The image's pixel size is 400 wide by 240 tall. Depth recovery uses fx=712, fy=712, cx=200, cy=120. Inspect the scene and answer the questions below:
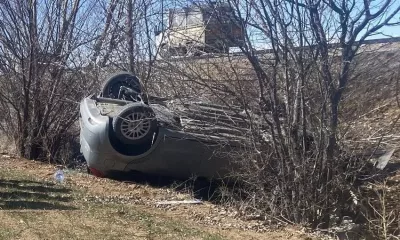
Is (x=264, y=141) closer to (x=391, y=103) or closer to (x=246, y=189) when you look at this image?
(x=246, y=189)

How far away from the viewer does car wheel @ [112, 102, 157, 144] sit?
8.89m

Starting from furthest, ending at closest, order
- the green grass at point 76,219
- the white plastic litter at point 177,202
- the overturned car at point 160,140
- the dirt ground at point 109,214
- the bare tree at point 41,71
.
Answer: the bare tree at point 41,71 → the overturned car at point 160,140 → the white plastic litter at point 177,202 → the dirt ground at point 109,214 → the green grass at point 76,219

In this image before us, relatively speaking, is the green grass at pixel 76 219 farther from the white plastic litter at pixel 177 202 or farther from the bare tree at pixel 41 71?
the bare tree at pixel 41 71

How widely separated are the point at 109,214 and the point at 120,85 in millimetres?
3976

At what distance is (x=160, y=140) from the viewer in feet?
29.3

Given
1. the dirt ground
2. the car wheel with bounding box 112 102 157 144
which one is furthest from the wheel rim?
the dirt ground

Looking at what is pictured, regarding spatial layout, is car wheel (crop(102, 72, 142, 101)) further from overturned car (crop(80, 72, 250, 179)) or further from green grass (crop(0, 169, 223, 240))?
green grass (crop(0, 169, 223, 240))

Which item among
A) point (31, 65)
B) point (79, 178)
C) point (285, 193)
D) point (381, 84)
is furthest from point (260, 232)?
point (31, 65)

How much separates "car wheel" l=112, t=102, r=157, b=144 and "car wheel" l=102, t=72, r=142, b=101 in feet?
4.91

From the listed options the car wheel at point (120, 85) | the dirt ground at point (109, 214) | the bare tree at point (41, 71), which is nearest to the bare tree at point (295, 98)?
the dirt ground at point (109, 214)

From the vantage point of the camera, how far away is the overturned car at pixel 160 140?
344 inches

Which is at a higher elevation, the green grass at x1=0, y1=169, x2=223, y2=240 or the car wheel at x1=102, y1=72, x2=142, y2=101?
the car wheel at x1=102, y1=72, x2=142, y2=101

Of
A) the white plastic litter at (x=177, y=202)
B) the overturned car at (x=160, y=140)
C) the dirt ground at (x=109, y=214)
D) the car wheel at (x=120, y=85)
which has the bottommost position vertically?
the white plastic litter at (x=177, y=202)

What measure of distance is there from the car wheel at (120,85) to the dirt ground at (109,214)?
1492 mm
